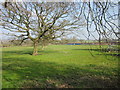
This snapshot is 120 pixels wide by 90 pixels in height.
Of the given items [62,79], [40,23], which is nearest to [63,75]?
[62,79]

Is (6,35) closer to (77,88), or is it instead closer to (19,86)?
(19,86)

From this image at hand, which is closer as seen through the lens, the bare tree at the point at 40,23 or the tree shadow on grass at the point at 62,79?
the tree shadow on grass at the point at 62,79

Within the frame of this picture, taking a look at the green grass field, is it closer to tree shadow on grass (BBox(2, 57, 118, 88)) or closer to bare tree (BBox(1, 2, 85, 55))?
tree shadow on grass (BBox(2, 57, 118, 88))

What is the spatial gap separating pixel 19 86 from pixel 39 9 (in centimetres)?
1043

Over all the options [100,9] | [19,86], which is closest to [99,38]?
[100,9]

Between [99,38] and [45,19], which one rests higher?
[45,19]

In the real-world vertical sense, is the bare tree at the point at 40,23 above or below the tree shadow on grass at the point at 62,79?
above

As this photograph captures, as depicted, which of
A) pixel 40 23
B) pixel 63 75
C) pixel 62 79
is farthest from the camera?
pixel 40 23

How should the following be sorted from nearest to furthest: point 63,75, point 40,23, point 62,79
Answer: point 62,79, point 63,75, point 40,23

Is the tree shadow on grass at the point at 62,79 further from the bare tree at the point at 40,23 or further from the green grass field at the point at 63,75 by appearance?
the bare tree at the point at 40,23

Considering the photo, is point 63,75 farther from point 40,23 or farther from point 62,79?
point 40,23

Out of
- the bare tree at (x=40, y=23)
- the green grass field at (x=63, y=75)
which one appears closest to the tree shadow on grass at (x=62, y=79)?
→ the green grass field at (x=63, y=75)

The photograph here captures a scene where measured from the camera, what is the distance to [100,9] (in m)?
1.76

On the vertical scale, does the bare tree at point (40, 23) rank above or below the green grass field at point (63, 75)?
above
